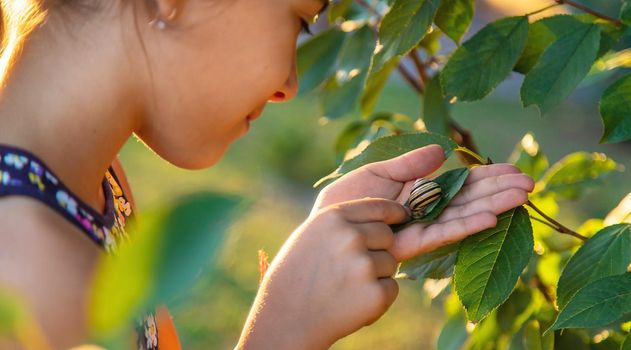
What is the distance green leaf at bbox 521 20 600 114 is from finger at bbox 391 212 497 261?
166mm

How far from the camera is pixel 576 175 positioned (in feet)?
4.75

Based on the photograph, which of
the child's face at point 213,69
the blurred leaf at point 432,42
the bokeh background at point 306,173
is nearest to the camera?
the child's face at point 213,69

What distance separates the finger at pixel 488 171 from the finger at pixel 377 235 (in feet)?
0.38

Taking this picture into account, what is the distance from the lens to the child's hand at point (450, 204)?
2.94 ft

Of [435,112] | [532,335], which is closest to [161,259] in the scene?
[532,335]

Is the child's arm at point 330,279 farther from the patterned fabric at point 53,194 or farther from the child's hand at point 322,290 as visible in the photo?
the patterned fabric at point 53,194

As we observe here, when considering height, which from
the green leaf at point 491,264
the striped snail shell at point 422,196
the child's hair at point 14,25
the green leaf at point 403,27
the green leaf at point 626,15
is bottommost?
the green leaf at point 491,264

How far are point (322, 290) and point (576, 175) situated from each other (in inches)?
29.7

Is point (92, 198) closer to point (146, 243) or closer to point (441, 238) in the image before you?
point (441, 238)

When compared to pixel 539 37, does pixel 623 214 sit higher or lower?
lower

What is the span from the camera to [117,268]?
28 cm

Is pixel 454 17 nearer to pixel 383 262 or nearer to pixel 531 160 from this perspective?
pixel 383 262

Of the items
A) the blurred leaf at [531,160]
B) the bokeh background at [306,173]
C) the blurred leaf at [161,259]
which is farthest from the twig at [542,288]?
the bokeh background at [306,173]

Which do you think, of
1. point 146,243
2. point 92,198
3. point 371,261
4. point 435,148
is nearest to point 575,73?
point 435,148
